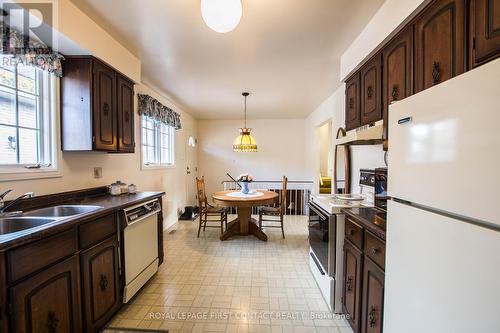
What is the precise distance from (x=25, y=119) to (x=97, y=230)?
106 cm

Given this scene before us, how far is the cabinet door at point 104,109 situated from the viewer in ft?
6.74

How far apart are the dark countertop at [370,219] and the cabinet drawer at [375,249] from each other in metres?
0.04

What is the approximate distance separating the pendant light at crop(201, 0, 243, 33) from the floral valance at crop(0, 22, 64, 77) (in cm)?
131

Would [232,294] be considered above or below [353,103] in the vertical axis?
below

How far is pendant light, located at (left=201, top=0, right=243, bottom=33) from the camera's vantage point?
55.1 inches

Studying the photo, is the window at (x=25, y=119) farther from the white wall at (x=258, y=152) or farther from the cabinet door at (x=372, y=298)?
the white wall at (x=258, y=152)

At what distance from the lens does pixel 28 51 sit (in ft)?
5.40

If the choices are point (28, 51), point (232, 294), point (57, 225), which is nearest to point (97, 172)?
point (28, 51)

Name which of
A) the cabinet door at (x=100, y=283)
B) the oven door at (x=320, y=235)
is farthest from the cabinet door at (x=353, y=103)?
the cabinet door at (x=100, y=283)

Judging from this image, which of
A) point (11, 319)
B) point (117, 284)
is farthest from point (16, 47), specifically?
point (117, 284)

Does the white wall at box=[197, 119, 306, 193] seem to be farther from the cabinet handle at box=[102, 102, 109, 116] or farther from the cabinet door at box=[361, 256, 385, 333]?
the cabinet door at box=[361, 256, 385, 333]

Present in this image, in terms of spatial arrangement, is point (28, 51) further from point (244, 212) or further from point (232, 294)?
point (244, 212)

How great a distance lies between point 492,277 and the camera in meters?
0.60

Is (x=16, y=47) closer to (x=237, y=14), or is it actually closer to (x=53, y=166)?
(x=53, y=166)
